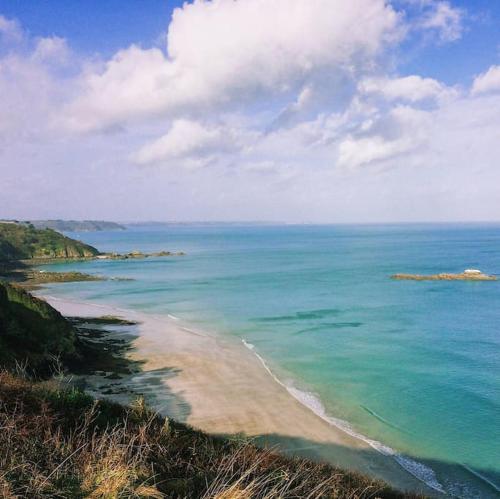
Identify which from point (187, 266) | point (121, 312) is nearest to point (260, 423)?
point (121, 312)

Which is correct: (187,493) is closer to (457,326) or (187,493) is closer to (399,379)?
(399,379)

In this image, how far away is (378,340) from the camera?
3912 centimetres

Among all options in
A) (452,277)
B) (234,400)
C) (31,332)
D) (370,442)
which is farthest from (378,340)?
(452,277)

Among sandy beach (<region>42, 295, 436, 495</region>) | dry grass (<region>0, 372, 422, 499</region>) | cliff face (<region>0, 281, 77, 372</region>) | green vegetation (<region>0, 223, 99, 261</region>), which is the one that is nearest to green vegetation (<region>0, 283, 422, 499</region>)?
dry grass (<region>0, 372, 422, 499</region>)

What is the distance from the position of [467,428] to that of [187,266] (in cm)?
8887

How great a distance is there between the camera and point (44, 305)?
32688 mm

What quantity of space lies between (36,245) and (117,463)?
137790 mm

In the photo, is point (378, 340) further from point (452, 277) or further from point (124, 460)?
point (452, 277)

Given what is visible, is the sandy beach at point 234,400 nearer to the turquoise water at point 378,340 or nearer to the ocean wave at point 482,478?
the turquoise water at point 378,340

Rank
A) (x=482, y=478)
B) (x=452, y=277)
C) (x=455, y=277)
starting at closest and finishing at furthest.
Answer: (x=482, y=478) < (x=455, y=277) < (x=452, y=277)

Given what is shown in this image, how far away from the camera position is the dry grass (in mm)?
6586

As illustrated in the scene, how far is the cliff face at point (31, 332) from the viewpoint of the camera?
2631cm

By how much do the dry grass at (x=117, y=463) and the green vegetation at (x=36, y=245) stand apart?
121 metres

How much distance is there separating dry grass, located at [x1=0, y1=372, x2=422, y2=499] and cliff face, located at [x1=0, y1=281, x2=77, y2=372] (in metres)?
15.5
